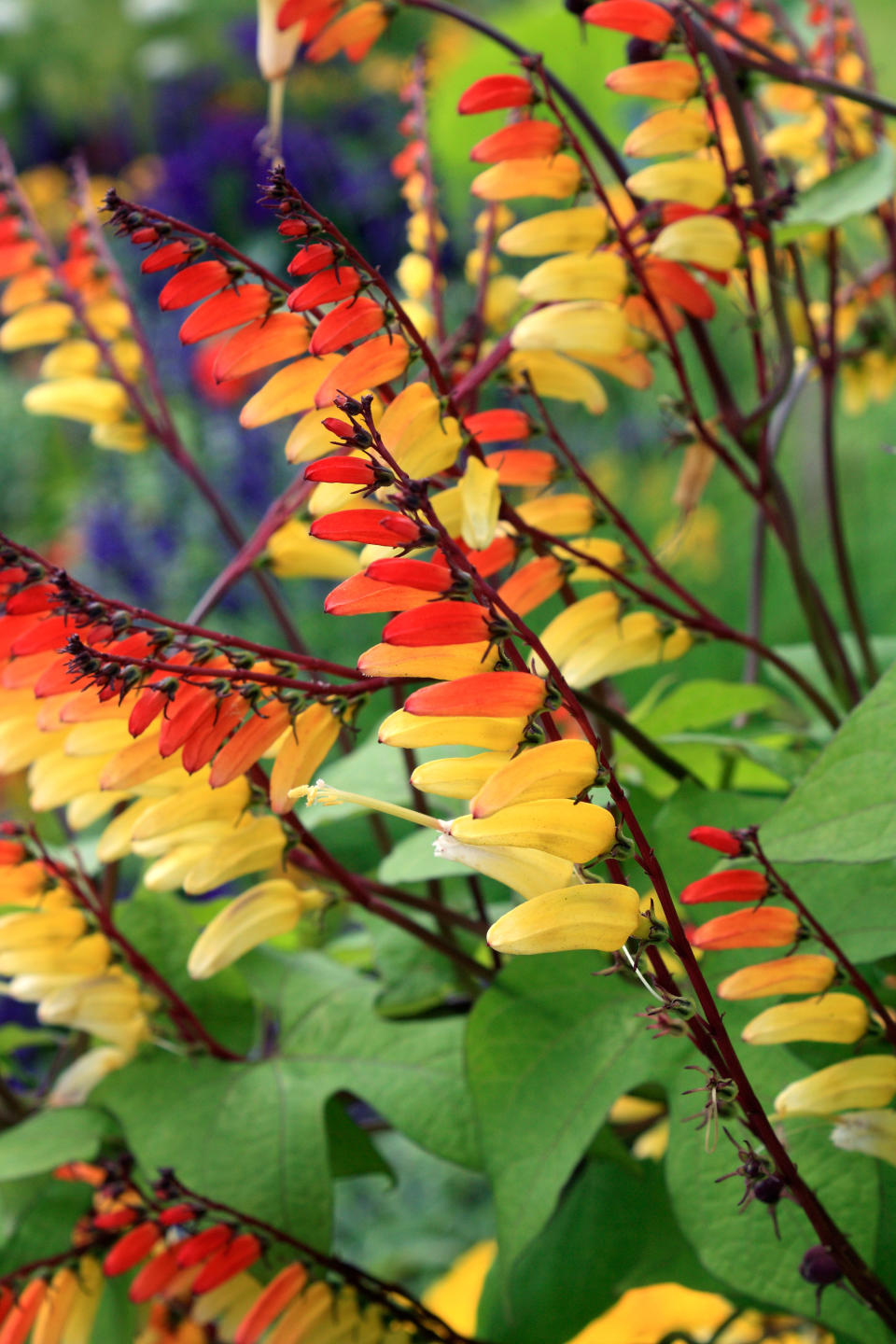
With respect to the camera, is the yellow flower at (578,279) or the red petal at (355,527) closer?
the red petal at (355,527)

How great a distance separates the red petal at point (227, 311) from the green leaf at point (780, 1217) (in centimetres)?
26

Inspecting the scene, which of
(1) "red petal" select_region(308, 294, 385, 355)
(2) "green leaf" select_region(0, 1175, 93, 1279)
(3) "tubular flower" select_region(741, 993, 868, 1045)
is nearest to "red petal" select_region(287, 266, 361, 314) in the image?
(1) "red petal" select_region(308, 294, 385, 355)

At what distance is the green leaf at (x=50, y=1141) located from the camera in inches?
15.7

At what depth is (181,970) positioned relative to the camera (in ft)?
1.51

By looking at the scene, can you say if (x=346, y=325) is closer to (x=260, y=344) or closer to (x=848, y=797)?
(x=260, y=344)

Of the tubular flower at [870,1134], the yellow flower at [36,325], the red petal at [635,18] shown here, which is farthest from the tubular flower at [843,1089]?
the yellow flower at [36,325]

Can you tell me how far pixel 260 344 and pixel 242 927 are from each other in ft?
0.58

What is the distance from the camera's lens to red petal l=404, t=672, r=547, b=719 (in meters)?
0.24

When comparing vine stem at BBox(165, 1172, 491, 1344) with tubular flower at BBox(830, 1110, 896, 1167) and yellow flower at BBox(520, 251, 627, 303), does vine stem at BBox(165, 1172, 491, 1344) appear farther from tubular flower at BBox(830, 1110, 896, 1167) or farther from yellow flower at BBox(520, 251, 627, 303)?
yellow flower at BBox(520, 251, 627, 303)

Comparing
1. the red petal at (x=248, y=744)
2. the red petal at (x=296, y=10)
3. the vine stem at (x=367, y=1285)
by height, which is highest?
the red petal at (x=296, y=10)

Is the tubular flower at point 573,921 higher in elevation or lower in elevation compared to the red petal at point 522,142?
lower

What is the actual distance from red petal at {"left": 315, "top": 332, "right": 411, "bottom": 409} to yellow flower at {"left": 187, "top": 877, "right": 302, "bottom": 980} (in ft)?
0.52

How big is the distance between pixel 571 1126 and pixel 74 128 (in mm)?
4224

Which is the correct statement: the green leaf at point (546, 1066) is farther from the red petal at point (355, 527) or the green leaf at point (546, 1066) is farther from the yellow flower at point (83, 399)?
the yellow flower at point (83, 399)
